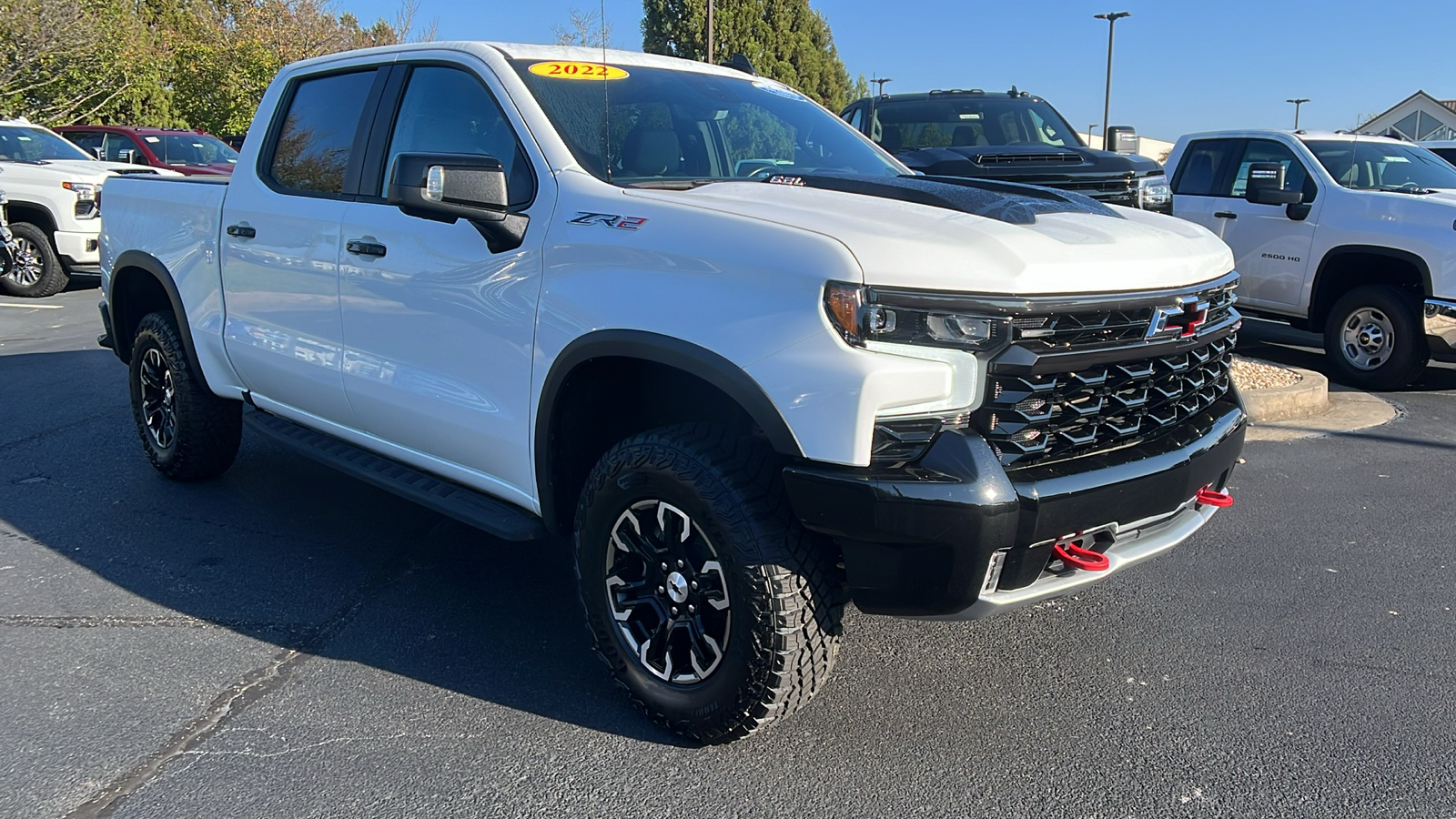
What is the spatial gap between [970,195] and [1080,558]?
112 centimetres

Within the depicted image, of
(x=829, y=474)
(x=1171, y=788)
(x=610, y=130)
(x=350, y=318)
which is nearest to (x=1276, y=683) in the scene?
(x=1171, y=788)

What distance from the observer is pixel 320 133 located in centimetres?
443

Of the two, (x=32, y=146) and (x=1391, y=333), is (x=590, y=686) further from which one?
(x=32, y=146)

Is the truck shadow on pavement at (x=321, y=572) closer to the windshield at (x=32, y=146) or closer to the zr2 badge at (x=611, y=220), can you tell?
the zr2 badge at (x=611, y=220)

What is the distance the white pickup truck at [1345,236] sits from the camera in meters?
7.58

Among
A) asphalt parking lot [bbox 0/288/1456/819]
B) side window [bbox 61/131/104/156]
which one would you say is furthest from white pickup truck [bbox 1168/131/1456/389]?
side window [bbox 61/131/104/156]

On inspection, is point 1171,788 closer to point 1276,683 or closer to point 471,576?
point 1276,683

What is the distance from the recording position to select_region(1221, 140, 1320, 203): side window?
334 inches

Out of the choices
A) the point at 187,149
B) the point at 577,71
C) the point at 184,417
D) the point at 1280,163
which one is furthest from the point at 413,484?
the point at 187,149

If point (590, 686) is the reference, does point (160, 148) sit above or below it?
above

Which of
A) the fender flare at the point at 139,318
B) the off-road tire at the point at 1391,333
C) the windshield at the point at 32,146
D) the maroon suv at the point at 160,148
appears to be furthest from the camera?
the maroon suv at the point at 160,148

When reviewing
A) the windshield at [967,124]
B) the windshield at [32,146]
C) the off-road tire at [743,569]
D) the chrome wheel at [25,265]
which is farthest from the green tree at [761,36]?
the off-road tire at [743,569]

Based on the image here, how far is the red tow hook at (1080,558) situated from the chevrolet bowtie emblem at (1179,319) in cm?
58

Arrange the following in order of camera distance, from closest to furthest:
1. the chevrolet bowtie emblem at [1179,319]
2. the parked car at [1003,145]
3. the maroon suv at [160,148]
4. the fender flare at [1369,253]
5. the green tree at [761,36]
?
the chevrolet bowtie emblem at [1179,319], the fender flare at [1369,253], the parked car at [1003,145], the maroon suv at [160,148], the green tree at [761,36]
